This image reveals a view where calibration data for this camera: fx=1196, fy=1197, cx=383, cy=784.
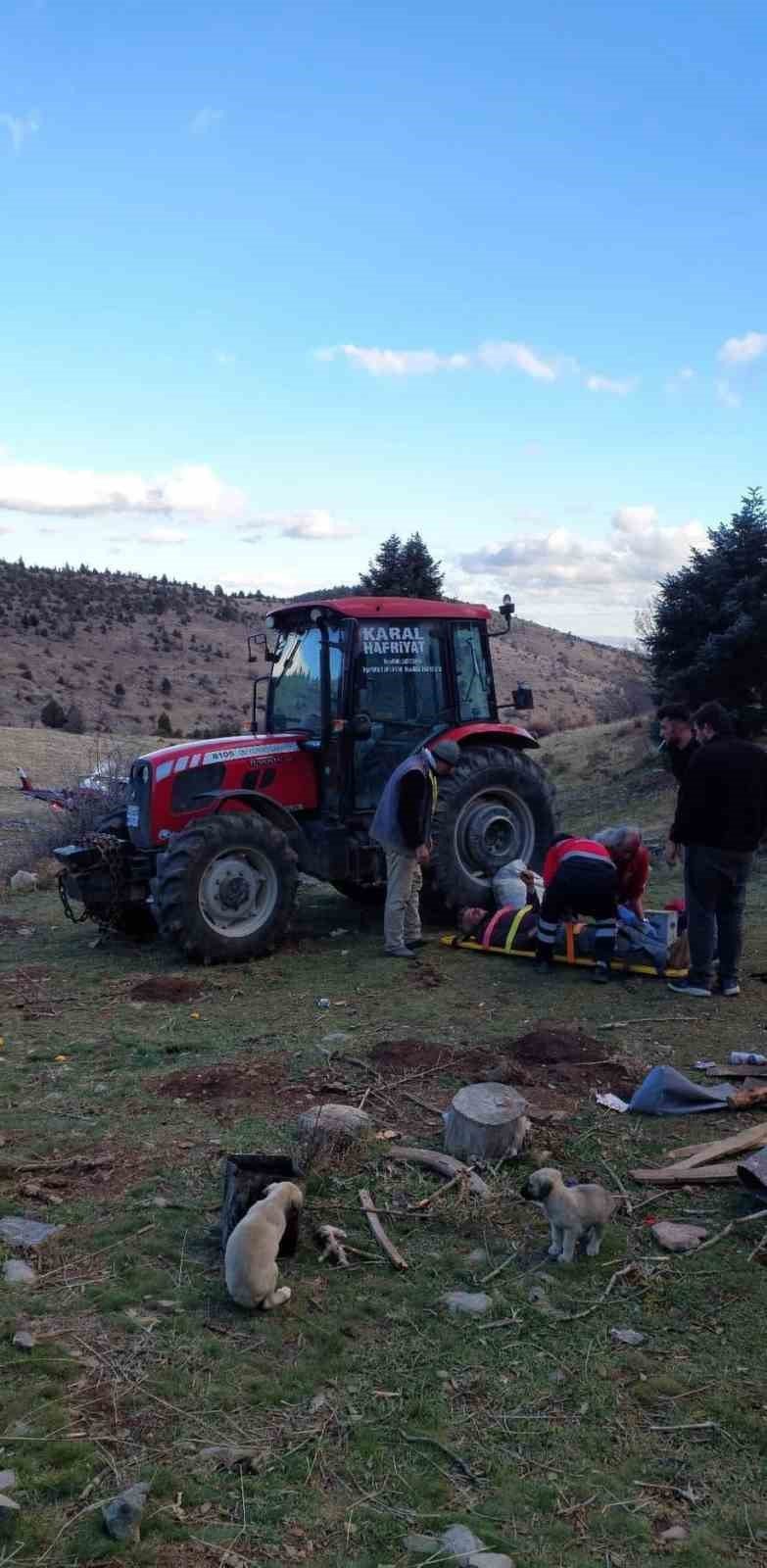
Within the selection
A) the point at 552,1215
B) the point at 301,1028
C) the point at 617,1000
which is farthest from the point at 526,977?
the point at 552,1215

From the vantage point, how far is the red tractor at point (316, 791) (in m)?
8.58

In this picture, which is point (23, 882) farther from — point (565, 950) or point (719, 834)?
point (719, 834)

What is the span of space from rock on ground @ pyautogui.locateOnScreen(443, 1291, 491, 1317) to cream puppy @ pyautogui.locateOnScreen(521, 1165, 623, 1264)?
0.36 m

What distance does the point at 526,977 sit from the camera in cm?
825

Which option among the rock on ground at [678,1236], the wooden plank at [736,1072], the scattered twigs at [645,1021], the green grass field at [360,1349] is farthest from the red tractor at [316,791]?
the rock on ground at [678,1236]

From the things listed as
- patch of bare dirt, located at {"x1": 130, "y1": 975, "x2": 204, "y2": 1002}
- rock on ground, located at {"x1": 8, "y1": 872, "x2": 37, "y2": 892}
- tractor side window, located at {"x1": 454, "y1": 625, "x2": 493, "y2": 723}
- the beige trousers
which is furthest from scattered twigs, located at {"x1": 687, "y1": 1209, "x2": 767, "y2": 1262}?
rock on ground, located at {"x1": 8, "y1": 872, "x2": 37, "y2": 892}

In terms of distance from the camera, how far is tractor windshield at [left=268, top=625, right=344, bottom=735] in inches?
365

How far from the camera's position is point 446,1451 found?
10.4ft

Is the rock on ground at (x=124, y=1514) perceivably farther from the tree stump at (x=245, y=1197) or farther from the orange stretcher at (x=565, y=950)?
the orange stretcher at (x=565, y=950)

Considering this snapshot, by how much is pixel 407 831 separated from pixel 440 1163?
3866mm

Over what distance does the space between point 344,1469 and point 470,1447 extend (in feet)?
1.13

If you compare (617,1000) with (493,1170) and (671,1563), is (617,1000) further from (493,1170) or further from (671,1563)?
(671,1563)


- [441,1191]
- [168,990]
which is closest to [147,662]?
[168,990]

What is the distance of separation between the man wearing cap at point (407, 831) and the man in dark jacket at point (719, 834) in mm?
1849
